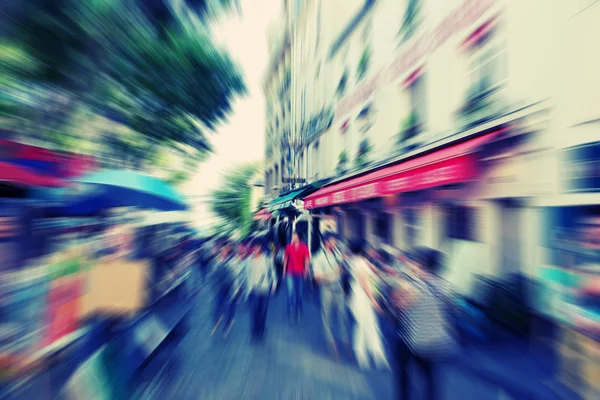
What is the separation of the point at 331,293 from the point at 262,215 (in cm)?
1103

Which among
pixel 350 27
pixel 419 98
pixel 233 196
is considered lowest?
pixel 233 196

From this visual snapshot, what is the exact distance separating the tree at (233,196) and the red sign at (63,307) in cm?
4631

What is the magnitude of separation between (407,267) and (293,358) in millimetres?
2015

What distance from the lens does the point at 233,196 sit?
5903 centimetres

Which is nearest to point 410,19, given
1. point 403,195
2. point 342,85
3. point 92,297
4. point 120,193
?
point 403,195

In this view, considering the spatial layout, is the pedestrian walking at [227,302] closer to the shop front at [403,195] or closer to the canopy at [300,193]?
the shop front at [403,195]

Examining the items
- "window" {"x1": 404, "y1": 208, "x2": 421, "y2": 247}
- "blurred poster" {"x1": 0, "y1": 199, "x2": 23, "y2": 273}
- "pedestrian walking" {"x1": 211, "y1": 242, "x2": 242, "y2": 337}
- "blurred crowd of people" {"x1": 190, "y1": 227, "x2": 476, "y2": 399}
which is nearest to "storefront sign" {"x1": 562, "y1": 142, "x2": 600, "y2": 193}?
"blurred crowd of people" {"x1": 190, "y1": 227, "x2": 476, "y2": 399}

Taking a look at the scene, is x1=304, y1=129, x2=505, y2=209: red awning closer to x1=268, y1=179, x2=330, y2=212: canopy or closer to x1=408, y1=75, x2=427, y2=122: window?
x1=408, y1=75, x2=427, y2=122: window

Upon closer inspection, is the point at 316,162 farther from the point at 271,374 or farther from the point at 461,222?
the point at 271,374

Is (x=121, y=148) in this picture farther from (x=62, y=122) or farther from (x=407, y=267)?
(x=407, y=267)

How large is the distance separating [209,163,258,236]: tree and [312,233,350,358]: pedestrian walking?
4445 cm

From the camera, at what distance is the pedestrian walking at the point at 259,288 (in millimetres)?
5004

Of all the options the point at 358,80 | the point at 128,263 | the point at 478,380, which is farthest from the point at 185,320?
the point at 358,80

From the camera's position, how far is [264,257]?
5.84 m
